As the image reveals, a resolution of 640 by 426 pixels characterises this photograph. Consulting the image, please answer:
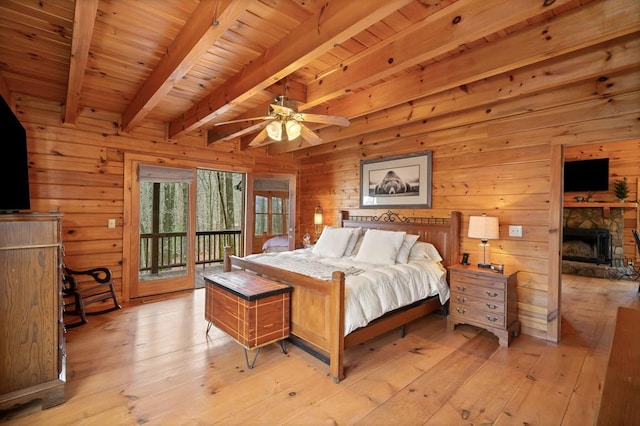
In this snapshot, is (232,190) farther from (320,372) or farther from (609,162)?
(609,162)

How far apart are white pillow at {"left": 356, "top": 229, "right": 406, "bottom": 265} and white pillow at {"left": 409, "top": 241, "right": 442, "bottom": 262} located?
0.89ft

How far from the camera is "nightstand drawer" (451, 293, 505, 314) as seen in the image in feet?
10.0

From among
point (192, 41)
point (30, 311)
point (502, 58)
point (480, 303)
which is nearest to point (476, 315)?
point (480, 303)

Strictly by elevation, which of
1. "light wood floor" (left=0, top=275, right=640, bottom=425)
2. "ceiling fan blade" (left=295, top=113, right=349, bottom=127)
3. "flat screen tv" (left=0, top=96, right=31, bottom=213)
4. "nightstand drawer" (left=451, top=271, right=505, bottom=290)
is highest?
"ceiling fan blade" (left=295, top=113, right=349, bottom=127)

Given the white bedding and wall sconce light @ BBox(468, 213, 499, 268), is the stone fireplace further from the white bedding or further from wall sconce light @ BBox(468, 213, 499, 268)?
the white bedding

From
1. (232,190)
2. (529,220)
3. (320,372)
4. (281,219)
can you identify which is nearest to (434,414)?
(320,372)

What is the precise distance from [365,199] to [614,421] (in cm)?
435

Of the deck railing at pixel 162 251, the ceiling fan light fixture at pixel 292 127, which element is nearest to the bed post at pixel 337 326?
the ceiling fan light fixture at pixel 292 127

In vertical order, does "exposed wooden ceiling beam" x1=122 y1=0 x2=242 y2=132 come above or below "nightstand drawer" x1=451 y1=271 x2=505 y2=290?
above

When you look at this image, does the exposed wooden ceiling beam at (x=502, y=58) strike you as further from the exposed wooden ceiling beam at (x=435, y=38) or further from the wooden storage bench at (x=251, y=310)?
the wooden storage bench at (x=251, y=310)

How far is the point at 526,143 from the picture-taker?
3.30m

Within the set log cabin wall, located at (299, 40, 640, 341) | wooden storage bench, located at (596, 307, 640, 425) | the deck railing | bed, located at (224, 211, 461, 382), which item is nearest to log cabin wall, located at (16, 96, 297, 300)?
the deck railing

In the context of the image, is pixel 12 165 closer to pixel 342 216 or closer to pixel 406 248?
pixel 406 248

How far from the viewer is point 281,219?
5.81 metres
